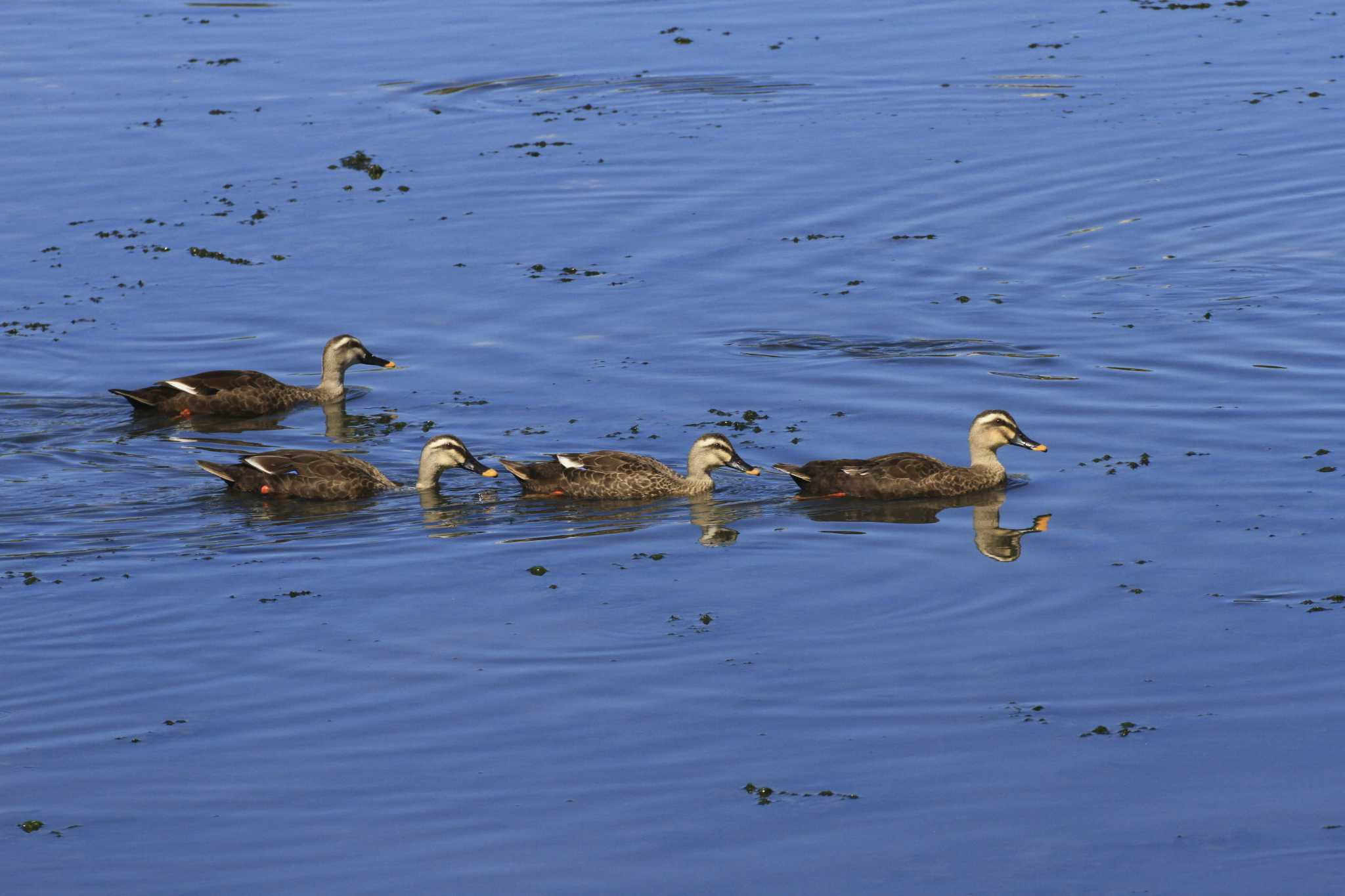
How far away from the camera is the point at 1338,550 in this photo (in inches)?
593

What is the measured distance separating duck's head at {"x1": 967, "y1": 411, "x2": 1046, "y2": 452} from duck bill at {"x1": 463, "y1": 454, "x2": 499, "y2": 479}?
431 cm

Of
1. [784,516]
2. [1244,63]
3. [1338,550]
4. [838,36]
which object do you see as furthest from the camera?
[838,36]

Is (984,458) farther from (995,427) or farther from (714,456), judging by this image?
(714,456)

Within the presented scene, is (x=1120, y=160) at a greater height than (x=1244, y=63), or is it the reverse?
(x=1244, y=63)

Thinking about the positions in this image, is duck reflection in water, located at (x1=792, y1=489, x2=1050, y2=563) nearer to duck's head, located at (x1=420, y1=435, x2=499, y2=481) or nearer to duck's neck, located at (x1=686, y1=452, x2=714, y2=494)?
duck's neck, located at (x1=686, y1=452, x2=714, y2=494)

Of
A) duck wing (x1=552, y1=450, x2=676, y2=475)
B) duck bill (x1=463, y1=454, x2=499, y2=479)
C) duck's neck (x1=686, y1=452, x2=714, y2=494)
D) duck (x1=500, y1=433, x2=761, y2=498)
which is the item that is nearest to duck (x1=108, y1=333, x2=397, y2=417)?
duck bill (x1=463, y1=454, x2=499, y2=479)

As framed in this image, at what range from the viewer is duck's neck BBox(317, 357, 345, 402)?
2120 centimetres

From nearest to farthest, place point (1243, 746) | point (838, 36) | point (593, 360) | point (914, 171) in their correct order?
point (1243, 746), point (593, 360), point (914, 171), point (838, 36)

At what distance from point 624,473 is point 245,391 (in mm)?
5086

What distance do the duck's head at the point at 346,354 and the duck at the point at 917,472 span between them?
17.7ft

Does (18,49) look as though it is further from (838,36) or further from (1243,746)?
(1243,746)

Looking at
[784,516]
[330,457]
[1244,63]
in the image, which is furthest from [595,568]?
[1244,63]

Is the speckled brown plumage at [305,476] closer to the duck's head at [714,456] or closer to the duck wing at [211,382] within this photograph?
the duck wing at [211,382]

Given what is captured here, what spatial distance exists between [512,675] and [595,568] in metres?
2.60
